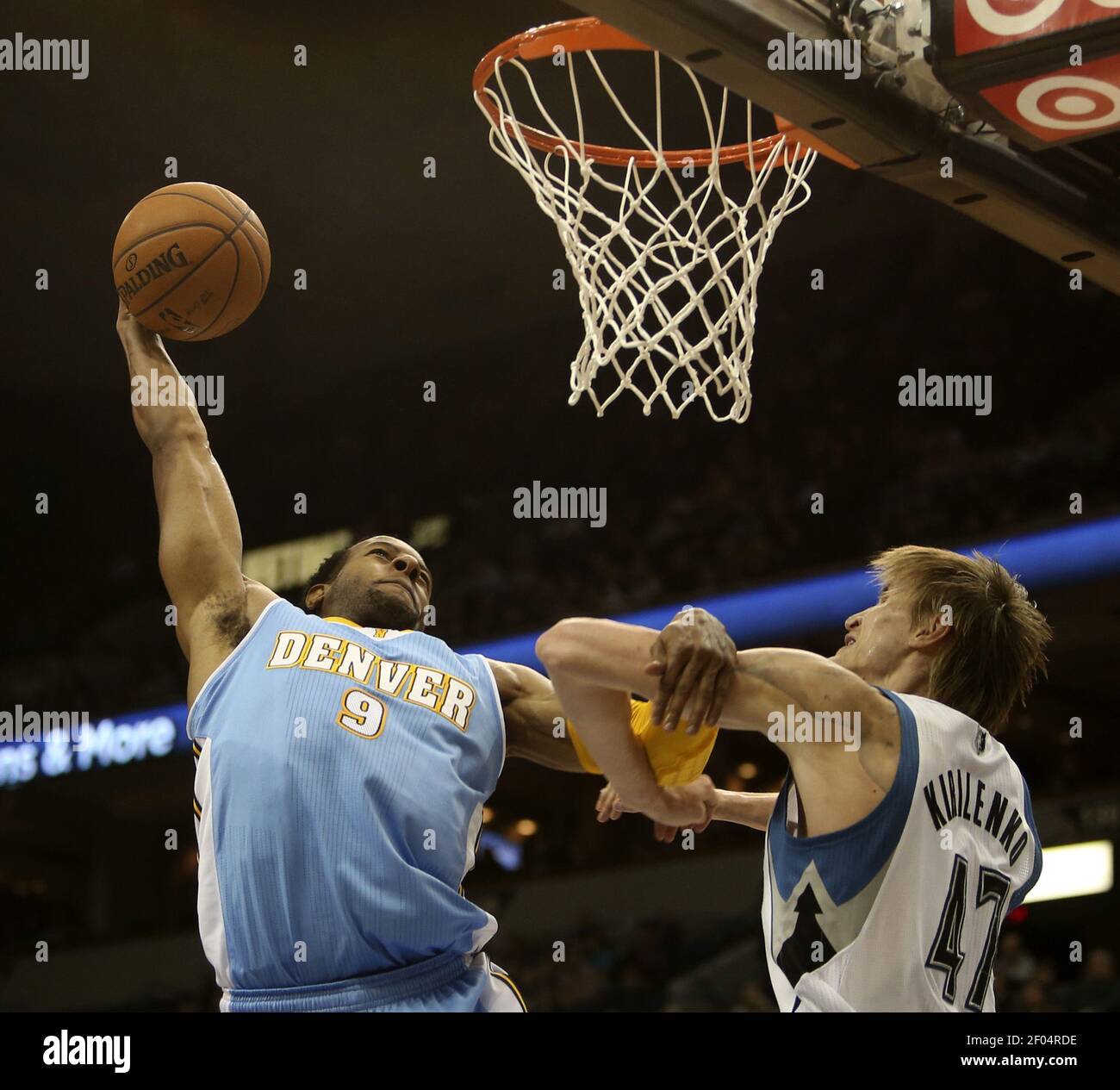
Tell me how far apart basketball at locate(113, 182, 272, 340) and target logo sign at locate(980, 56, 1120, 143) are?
1.73 meters

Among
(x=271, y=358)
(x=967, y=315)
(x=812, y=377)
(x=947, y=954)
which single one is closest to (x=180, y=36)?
(x=271, y=358)

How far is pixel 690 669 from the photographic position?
2.30m

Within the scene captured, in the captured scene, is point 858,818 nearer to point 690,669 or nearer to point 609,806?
point 690,669

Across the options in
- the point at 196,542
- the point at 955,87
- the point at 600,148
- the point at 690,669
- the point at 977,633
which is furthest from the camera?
the point at 600,148

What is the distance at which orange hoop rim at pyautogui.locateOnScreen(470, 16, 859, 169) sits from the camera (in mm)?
3848

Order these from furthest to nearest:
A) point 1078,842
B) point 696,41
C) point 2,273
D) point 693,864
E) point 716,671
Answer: point 2,273 < point 693,864 < point 1078,842 < point 696,41 < point 716,671

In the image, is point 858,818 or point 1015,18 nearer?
point 858,818

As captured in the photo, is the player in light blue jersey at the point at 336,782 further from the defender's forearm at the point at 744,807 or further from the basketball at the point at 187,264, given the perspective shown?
the basketball at the point at 187,264

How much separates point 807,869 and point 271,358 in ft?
32.9

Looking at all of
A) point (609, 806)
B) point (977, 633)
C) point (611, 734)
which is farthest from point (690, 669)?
point (609, 806)

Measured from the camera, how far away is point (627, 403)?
11.2 meters

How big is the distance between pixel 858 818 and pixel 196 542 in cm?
153

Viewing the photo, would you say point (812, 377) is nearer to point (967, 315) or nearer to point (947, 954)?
point (967, 315)

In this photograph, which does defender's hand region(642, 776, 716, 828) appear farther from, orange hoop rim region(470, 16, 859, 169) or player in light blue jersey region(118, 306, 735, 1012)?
orange hoop rim region(470, 16, 859, 169)
